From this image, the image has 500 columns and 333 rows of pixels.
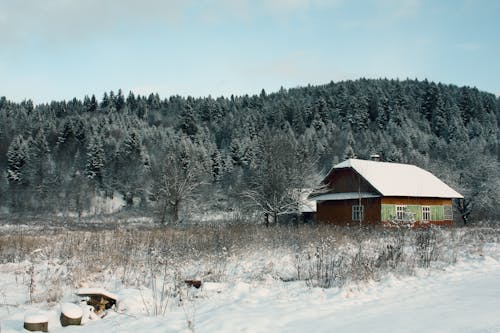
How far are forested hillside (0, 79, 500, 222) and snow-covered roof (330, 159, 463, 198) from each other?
423 cm

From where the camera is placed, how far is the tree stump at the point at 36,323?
6664mm

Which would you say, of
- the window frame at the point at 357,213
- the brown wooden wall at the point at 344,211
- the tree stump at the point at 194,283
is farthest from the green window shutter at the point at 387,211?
the tree stump at the point at 194,283

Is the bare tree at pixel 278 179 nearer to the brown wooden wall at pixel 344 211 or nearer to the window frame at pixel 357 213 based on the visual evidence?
the brown wooden wall at pixel 344 211

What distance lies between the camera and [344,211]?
3491 cm

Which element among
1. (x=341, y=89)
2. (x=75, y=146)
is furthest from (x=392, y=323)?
(x=341, y=89)

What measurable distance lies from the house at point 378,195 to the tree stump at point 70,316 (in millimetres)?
26693

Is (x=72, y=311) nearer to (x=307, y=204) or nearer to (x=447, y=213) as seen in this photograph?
(x=307, y=204)

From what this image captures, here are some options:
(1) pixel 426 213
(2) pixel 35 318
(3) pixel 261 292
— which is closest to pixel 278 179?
(1) pixel 426 213

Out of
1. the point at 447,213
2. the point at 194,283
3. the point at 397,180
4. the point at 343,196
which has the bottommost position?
the point at 447,213

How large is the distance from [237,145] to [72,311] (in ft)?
239

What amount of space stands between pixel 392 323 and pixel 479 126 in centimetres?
9903

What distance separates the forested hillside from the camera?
42.1 metres

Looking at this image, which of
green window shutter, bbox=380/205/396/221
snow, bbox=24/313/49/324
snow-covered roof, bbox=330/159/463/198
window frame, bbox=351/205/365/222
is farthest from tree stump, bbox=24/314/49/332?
window frame, bbox=351/205/365/222

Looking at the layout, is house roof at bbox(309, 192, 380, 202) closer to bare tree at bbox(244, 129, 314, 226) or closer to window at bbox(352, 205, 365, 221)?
window at bbox(352, 205, 365, 221)
